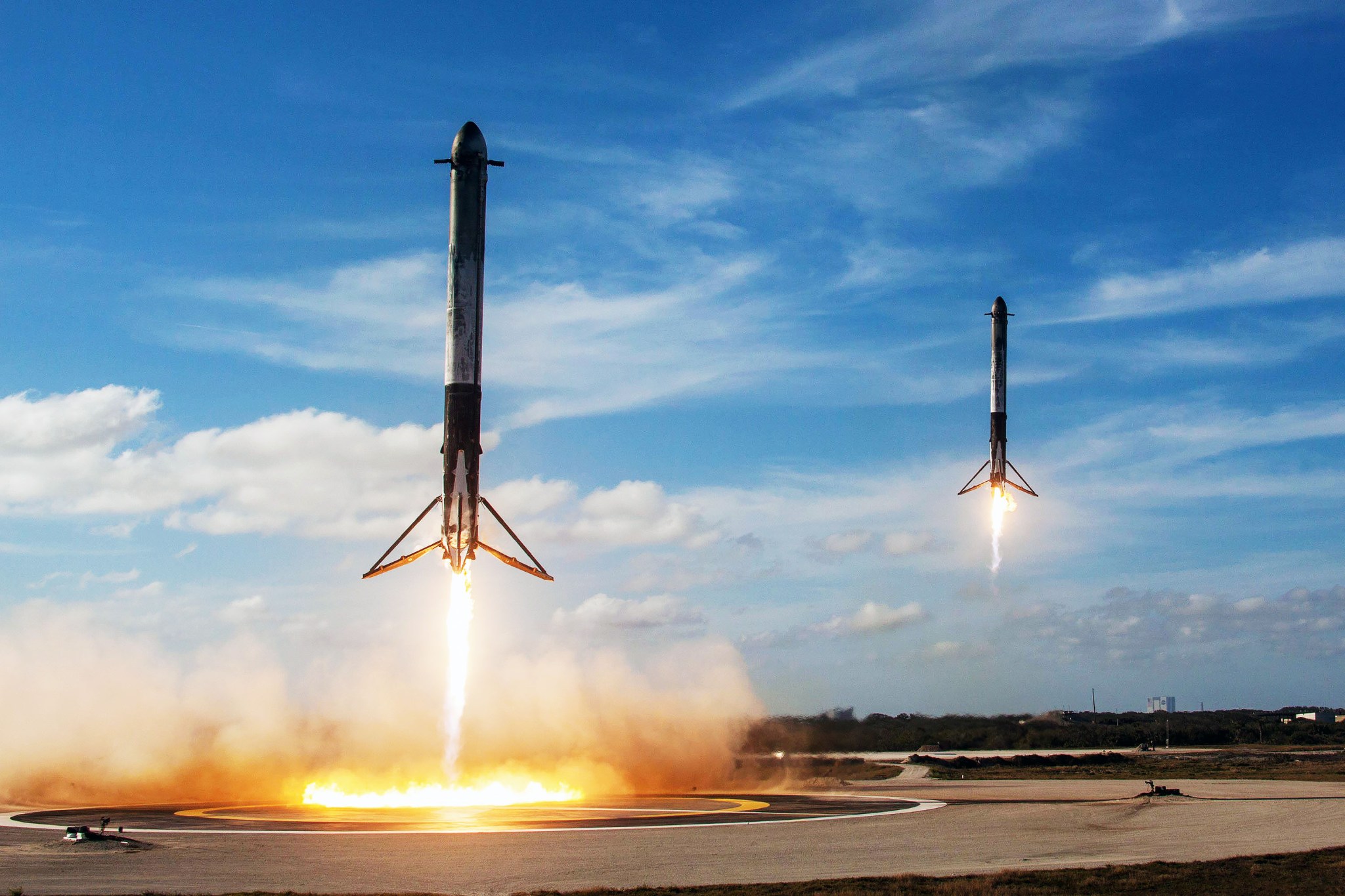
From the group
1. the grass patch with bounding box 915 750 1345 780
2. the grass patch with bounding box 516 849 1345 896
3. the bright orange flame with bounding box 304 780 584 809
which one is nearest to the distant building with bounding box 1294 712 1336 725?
the grass patch with bounding box 915 750 1345 780

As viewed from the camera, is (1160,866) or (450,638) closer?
(1160,866)

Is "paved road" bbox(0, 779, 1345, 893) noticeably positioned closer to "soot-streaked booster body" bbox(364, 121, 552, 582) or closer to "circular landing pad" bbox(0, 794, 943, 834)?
"circular landing pad" bbox(0, 794, 943, 834)

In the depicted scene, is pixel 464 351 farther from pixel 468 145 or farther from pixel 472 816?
pixel 472 816

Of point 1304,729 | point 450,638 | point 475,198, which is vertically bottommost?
point 1304,729

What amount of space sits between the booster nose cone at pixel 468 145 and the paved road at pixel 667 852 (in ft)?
69.4

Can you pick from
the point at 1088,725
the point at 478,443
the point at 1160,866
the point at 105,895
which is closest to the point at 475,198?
the point at 478,443

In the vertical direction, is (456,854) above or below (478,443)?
below

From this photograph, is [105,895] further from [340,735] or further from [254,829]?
[340,735]

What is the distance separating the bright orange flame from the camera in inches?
1870

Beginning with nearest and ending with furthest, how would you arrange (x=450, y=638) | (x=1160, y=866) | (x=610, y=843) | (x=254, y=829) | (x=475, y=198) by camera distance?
(x=1160, y=866), (x=610, y=843), (x=254, y=829), (x=475, y=198), (x=450, y=638)


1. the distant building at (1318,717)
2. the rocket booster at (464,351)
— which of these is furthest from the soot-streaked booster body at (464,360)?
the distant building at (1318,717)

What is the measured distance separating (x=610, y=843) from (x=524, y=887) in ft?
26.2

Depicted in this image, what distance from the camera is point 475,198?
4056 centimetres

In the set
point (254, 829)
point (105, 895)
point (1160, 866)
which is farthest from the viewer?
point (254, 829)
